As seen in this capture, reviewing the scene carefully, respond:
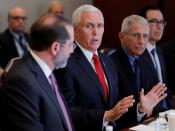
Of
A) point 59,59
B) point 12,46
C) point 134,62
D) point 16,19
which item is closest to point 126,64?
point 134,62

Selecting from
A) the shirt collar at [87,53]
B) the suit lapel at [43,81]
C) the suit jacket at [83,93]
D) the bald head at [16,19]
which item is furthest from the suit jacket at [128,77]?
the bald head at [16,19]

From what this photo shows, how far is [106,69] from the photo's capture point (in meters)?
2.56

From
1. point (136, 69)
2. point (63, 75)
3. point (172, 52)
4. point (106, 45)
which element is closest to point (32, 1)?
point (106, 45)

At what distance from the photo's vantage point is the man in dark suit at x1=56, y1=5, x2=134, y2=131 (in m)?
2.27

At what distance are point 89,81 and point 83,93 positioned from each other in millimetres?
86

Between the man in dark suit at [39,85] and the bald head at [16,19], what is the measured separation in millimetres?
3219

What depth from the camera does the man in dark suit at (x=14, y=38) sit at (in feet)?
15.7

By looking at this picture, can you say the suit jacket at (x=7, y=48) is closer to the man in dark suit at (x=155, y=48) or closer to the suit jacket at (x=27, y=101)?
the man in dark suit at (x=155, y=48)

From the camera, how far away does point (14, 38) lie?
16.1 ft

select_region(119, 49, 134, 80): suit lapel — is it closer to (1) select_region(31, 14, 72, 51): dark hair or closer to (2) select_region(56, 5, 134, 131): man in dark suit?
(2) select_region(56, 5, 134, 131): man in dark suit

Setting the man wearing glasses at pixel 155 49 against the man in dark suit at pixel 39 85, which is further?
the man wearing glasses at pixel 155 49

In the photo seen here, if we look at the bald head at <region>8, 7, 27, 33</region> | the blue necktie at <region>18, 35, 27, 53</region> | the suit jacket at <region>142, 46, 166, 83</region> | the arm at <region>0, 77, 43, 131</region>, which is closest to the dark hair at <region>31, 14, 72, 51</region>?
the arm at <region>0, 77, 43, 131</region>

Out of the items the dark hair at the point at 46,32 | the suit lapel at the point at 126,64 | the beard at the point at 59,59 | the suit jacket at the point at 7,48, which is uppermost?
the dark hair at the point at 46,32

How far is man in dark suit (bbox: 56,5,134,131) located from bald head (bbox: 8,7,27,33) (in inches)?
103
